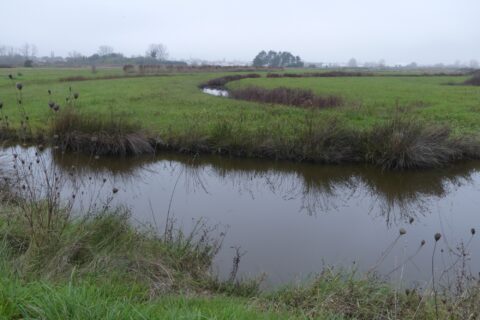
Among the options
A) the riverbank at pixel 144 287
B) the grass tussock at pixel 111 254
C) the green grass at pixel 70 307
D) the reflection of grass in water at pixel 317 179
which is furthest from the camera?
the reflection of grass in water at pixel 317 179

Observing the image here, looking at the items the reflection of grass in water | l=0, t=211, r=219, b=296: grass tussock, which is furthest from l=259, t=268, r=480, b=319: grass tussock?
the reflection of grass in water

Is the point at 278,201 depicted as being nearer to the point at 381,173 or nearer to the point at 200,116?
the point at 381,173

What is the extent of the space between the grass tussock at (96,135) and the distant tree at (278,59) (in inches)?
3787

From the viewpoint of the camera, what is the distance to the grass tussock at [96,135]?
10.7 metres

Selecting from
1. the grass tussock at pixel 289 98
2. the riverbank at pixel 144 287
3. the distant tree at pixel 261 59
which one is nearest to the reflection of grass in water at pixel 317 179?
the riverbank at pixel 144 287

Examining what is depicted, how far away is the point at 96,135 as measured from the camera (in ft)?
34.8

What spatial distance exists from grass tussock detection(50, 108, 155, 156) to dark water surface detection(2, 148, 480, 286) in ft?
1.32

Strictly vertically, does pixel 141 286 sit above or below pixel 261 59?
below

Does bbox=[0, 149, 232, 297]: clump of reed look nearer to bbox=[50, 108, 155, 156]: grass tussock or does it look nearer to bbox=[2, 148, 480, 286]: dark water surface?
bbox=[2, 148, 480, 286]: dark water surface

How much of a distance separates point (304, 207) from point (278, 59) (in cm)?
10421

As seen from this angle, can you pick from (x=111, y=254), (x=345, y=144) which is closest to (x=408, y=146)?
(x=345, y=144)

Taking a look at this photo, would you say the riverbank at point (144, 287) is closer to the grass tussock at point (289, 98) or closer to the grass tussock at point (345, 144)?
the grass tussock at point (345, 144)

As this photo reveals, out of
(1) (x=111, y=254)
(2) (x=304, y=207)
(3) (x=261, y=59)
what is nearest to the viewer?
(1) (x=111, y=254)

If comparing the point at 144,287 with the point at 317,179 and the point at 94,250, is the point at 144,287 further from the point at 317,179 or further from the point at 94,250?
the point at 317,179
